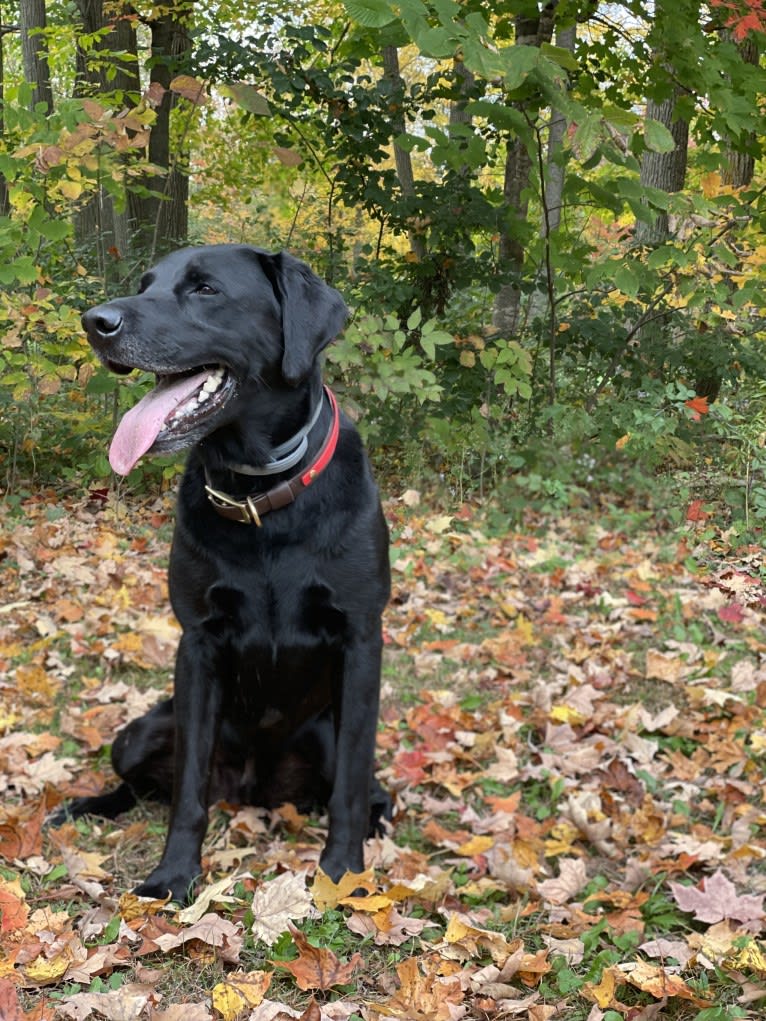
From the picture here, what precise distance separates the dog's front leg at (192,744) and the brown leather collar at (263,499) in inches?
14.5

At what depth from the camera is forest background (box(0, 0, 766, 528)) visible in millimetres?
4785

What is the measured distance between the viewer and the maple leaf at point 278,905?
7.91ft

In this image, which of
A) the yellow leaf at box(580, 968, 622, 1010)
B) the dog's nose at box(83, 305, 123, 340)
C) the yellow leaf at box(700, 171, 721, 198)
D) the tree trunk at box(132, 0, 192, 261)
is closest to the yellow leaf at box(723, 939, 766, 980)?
the yellow leaf at box(580, 968, 622, 1010)

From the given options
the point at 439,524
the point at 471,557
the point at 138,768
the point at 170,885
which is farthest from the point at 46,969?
the point at 439,524

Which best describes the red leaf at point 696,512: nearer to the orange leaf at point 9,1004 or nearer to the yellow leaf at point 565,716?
the yellow leaf at point 565,716

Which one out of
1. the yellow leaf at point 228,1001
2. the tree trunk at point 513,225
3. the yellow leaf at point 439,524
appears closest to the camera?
the yellow leaf at point 228,1001

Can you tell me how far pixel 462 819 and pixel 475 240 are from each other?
5.51 metres

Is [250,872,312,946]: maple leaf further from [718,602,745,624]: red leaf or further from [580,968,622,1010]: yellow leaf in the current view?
[718,602,745,624]: red leaf

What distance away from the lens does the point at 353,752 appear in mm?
2881

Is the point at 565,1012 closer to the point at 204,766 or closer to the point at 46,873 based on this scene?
the point at 204,766

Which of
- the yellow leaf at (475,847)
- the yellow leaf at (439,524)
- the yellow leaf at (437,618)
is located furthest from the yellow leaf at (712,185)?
the yellow leaf at (475,847)

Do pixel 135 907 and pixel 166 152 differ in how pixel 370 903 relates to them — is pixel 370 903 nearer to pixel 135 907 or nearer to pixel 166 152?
pixel 135 907

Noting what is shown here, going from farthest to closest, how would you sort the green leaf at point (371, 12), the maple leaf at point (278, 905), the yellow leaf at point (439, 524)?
the yellow leaf at point (439, 524) → the green leaf at point (371, 12) → the maple leaf at point (278, 905)

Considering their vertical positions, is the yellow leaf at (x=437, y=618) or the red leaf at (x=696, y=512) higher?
the red leaf at (x=696, y=512)
